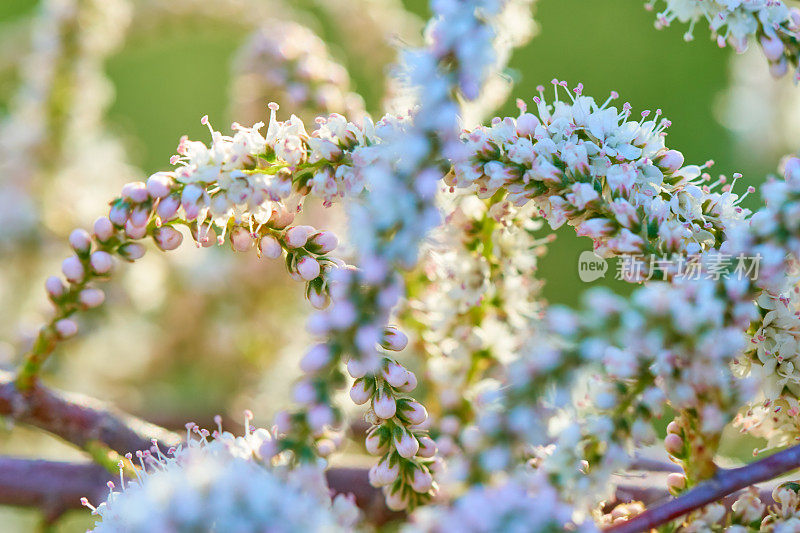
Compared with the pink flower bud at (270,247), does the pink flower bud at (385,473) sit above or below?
below

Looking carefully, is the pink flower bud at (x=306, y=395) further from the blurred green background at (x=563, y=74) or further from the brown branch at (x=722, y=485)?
the blurred green background at (x=563, y=74)

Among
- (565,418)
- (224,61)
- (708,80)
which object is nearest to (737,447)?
(565,418)

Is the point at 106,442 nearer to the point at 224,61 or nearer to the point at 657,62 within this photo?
the point at 657,62

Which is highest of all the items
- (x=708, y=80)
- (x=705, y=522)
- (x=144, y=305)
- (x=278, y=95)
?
(x=708, y=80)

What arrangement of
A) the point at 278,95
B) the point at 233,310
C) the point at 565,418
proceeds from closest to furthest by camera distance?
the point at 565,418 → the point at 278,95 → the point at 233,310

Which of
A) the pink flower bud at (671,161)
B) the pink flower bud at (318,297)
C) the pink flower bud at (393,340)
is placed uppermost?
the pink flower bud at (671,161)

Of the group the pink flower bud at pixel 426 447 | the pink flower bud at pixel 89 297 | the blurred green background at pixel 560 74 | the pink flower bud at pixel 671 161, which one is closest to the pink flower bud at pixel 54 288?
the pink flower bud at pixel 89 297

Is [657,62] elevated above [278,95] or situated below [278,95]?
above

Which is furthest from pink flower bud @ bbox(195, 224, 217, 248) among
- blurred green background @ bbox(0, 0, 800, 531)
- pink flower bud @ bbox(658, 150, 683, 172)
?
blurred green background @ bbox(0, 0, 800, 531)
